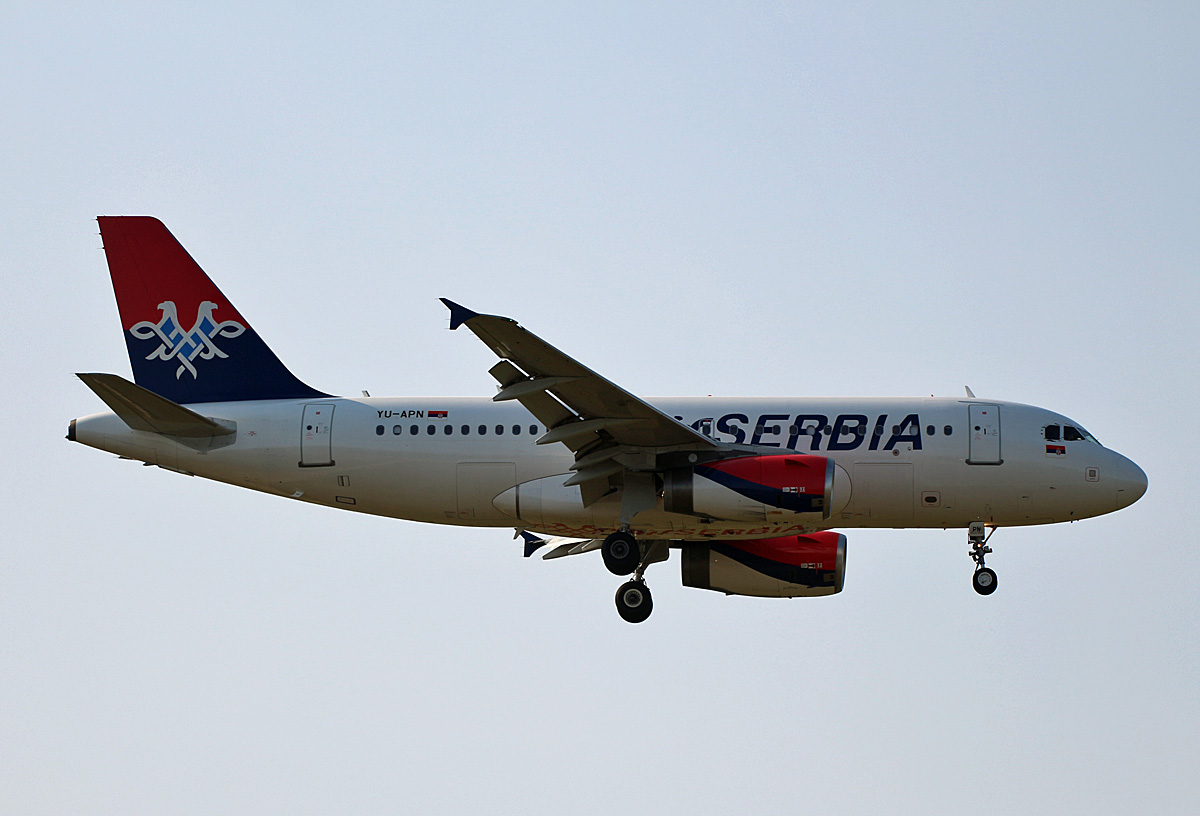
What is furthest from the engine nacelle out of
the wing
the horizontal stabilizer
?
the horizontal stabilizer

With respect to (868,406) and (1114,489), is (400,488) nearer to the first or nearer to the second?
(868,406)

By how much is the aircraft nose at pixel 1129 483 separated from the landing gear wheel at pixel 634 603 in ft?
33.4

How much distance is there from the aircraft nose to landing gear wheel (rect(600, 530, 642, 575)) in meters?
10.3

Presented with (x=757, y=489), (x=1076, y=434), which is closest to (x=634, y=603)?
(x=757, y=489)

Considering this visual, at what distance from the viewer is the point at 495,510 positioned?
30.2 m

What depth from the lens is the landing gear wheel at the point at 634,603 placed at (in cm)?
3134

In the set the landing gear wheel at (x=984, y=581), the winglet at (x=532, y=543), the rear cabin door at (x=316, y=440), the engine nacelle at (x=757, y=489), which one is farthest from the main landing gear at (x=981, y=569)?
the rear cabin door at (x=316, y=440)

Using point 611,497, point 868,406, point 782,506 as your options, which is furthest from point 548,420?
point 868,406

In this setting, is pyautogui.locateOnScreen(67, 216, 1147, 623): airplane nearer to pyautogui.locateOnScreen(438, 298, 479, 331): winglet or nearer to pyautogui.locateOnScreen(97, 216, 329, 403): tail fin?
pyautogui.locateOnScreen(97, 216, 329, 403): tail fin

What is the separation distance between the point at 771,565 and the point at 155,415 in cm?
1402

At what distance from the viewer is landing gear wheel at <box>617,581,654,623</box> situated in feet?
103

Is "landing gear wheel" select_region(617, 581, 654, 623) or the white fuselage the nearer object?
the white fuselage

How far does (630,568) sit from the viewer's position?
2900cm

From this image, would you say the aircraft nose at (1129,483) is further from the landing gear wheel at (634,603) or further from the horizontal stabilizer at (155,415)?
the horizontal stabilizer at (155,415)
